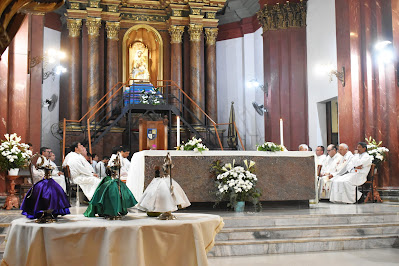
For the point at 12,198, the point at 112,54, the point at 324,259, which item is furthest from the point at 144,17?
the point at 324,259

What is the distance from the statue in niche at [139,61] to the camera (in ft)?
59.4

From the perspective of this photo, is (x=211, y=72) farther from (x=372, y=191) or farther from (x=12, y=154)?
(x=12, y=154)

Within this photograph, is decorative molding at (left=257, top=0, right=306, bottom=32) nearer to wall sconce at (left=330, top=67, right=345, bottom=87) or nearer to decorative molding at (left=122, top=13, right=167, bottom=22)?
wall sconce at (left=330, top=67, right=345, bottom=87)

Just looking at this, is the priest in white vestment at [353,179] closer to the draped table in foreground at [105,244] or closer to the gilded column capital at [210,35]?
the draped table in foreground at [105,244]

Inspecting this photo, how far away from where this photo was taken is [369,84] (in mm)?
11594

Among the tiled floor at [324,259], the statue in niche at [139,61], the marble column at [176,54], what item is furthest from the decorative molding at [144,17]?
the tiled floor at [324,259]

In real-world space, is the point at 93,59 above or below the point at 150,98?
above

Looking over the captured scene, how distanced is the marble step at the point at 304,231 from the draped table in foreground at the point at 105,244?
3.59 meters

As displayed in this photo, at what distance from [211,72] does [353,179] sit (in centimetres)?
882

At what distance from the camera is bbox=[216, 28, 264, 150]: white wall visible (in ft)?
58.7

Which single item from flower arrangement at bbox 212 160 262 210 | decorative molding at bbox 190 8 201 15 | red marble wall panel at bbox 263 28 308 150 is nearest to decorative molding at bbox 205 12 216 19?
decorative molding at bbox 190 8 201 15

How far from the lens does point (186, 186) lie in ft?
28.3

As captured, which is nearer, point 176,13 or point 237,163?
point 237,163

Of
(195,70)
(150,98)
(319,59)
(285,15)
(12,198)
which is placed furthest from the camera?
(195,70)
